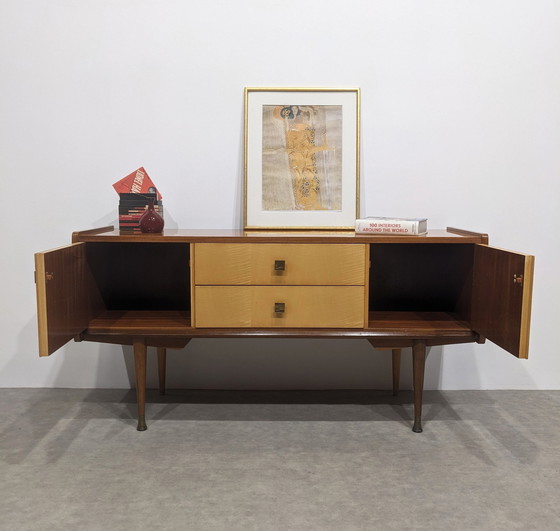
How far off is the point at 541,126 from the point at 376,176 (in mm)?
747

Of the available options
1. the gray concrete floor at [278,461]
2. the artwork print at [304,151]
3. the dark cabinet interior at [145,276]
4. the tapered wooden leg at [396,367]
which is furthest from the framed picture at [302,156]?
the gray concrete floor at [278,461]

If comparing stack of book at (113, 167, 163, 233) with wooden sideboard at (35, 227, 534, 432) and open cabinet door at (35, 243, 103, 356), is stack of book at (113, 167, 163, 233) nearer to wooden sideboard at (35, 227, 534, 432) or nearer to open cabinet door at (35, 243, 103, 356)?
wooden sideboard at (35, 227, 534, 432)

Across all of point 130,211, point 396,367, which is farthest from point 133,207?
point 396,367

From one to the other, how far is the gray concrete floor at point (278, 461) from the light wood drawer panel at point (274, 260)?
578 millimetres

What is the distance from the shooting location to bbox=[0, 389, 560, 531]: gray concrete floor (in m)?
1.62

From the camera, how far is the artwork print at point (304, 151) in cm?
248

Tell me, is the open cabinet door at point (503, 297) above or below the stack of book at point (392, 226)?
below

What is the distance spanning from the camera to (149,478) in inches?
71.7

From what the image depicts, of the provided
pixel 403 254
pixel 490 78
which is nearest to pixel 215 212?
pixel 403 254

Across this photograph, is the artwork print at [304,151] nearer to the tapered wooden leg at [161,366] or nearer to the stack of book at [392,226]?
the stack of book at [392,226]

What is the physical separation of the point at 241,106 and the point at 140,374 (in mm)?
1194

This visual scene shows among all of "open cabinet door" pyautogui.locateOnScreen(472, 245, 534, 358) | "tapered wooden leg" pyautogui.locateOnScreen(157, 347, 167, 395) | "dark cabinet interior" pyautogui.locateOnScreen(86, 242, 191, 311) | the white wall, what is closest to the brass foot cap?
"tapered wooden leg" pyautogui.locateOnScreen(157, 347, 167, 395)

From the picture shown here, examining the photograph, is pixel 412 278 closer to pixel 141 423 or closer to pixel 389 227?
pixel 389 227

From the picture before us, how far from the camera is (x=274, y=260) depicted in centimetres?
210
